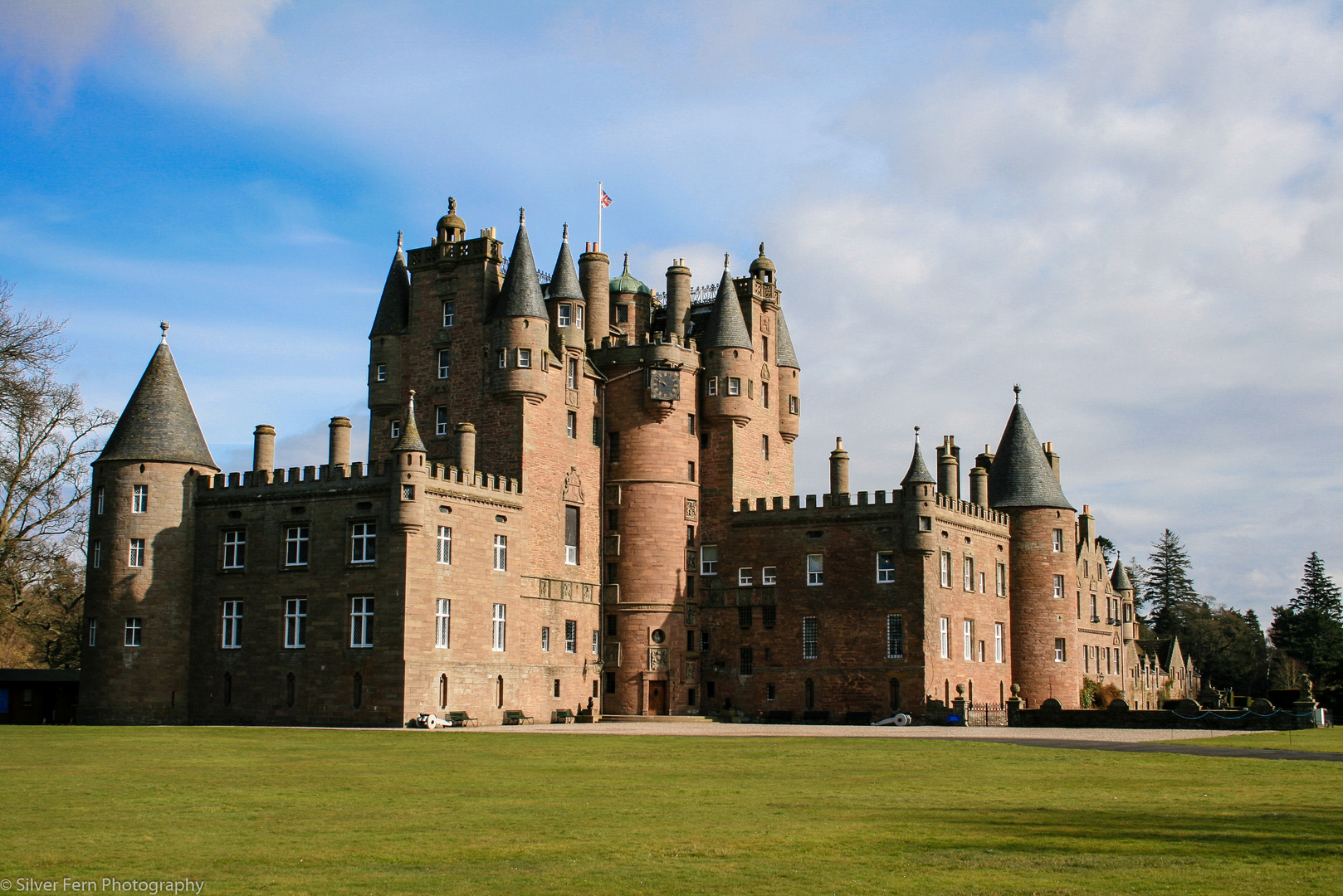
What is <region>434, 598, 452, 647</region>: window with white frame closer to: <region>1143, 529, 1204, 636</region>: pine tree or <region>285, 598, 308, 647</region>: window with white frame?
<region>285, 598, 308, 647</region>: window with white frame

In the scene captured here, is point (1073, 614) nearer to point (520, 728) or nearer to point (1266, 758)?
point (520, 728)

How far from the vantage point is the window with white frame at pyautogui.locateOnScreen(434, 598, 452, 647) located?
53625 mm

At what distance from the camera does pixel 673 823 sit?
18.5 m

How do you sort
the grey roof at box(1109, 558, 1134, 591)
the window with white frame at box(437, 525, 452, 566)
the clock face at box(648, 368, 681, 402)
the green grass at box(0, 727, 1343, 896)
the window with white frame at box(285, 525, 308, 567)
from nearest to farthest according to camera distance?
the green grass at box(0, 727, 1343, 896) < the window with white frame at box(437, 525, 452, 566) < the window with white frame at box(285, 525, 308, 567) < the clock face at box(648, 368, 681, 402) < the grey roof at box(1109, 558, 1134, 591)

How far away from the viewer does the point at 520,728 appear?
170 ft

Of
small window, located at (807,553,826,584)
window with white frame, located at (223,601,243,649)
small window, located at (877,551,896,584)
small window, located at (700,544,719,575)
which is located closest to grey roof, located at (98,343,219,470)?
window with white frame, located at (223,601,243,649)

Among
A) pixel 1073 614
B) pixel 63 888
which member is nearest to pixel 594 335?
pixel 1073 614

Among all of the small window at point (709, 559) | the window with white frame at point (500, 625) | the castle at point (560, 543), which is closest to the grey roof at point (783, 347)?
the castle at point (560, 543)

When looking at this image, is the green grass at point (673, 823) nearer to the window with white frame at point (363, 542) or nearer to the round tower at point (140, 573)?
the window with white frame at point (363, 542)

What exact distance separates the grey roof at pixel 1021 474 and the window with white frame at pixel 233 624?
119 ft

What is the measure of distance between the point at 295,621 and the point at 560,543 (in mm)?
11986

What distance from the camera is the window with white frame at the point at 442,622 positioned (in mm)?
53625

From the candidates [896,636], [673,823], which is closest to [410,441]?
[896,636]

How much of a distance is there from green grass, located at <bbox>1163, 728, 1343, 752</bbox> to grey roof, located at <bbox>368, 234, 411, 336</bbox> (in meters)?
38.0
